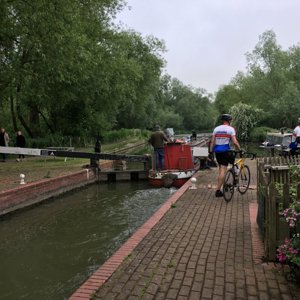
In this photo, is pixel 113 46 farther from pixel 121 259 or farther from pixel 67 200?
pixel 121 259

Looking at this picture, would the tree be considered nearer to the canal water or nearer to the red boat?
the red boat

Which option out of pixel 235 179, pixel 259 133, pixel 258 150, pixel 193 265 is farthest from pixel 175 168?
pixel 259 133

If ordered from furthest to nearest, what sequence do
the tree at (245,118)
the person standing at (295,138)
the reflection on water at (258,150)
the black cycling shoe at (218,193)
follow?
the tree at (245,118) → the reflection on water at (258,150) → the person standing at (295,138) → the black cycling shoe at (218,193)

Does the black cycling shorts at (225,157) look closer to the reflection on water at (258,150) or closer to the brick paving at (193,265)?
the brick paving at (193,265)

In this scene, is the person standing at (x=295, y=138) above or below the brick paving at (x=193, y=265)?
above

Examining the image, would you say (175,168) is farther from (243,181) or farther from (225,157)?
(225,157)

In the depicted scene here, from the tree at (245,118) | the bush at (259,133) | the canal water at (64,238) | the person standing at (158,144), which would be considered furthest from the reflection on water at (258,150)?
Answer: the canal water at (64,238)

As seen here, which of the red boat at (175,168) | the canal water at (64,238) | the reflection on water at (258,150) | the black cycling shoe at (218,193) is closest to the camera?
the canal water at (64,238)

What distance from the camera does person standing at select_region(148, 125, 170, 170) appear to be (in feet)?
53.9

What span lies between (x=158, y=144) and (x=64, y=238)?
795 cm

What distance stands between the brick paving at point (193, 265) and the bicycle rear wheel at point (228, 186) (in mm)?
1342

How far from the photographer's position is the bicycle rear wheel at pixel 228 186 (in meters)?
9.59

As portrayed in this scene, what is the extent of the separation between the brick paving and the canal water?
3.68 feet

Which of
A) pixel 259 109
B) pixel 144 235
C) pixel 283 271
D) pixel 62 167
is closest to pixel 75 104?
pixel 62 167
